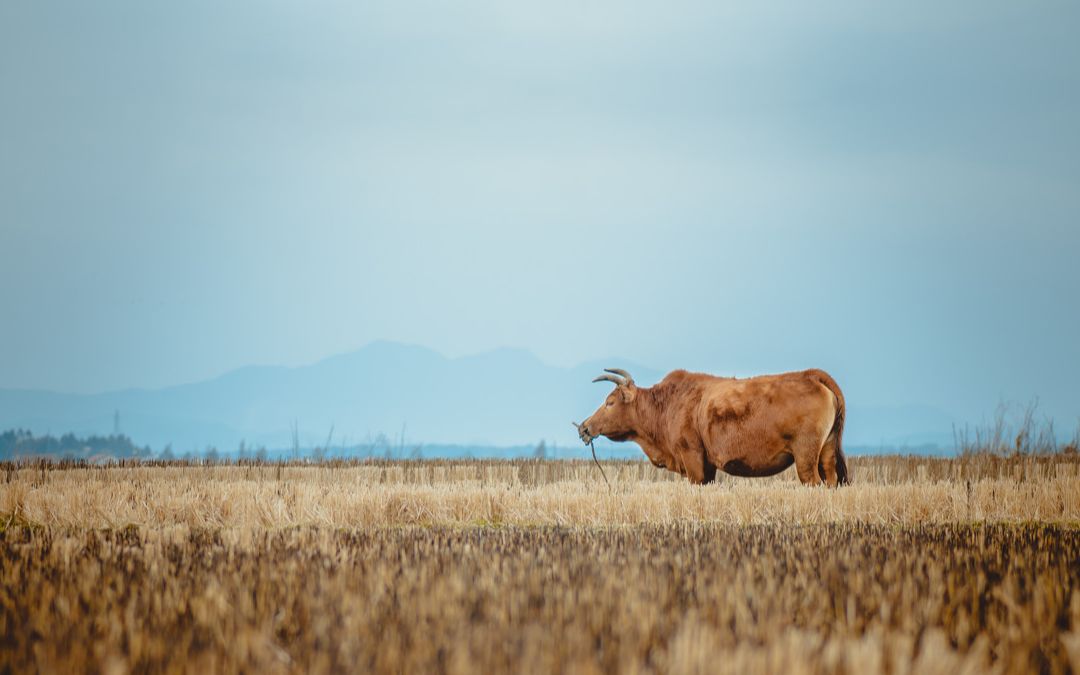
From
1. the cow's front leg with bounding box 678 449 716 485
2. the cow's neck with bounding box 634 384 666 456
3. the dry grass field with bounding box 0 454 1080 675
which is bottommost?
the dry grass field with bounding box 0 454 1080 675

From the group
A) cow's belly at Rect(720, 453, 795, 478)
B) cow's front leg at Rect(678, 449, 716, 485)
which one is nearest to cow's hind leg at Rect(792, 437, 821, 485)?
cow's belly at Rect(720, 453, 795, 478)

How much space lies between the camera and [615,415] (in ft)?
53.9

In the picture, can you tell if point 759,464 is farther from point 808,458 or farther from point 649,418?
point 649,418

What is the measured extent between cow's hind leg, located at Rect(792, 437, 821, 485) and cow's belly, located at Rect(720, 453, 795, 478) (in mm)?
246

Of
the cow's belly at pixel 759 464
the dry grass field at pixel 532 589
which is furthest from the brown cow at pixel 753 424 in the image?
the dry grass field at pixel 532 589

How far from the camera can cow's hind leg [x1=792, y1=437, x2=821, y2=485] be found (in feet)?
45.1

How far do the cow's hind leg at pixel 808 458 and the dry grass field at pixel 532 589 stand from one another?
2592mm

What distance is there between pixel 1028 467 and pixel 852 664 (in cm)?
1706

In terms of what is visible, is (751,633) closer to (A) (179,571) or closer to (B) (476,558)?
(B) (476,558)

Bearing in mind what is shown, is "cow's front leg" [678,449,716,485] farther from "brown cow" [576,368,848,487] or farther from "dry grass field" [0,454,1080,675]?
"dry grass field" [0,454,1080,675]

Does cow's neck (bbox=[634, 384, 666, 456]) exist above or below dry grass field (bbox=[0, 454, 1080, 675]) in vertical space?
above

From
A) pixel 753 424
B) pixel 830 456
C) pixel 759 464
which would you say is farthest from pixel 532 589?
pixel 830 456

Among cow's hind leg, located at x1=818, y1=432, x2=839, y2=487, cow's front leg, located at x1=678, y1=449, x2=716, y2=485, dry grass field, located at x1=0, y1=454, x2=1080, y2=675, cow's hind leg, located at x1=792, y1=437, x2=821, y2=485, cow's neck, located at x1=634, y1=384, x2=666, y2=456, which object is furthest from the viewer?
cow's neck, located at x1=634, y1=384, x2=666, y2=456

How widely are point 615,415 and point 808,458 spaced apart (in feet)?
12.4
